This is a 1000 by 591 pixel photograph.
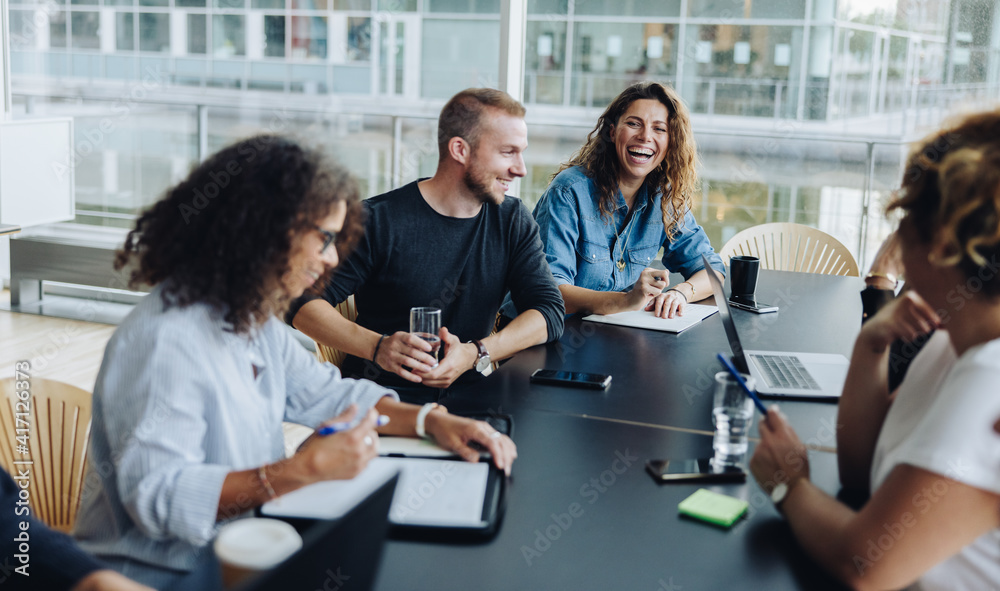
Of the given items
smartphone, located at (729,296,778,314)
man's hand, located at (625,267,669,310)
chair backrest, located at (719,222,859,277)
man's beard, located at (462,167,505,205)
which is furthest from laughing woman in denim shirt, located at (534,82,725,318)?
chair backrest, located at (719,222,859,277)

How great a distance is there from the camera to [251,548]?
83cm

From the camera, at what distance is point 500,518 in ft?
3.71

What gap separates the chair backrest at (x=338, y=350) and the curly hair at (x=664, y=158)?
33.1 inches

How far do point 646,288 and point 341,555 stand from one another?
1.60m

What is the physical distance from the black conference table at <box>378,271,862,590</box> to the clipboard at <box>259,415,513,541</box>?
0.02m

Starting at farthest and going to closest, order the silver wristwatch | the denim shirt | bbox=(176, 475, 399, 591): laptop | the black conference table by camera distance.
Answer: the denim shirt → the silver wristwatch → the black conference table → bbox=(176, 475, 399, 591): laptop

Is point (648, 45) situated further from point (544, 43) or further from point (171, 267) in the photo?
point (171, 267)

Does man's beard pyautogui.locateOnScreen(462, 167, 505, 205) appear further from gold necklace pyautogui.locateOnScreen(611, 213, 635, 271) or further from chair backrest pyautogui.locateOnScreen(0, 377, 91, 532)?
chair backrest pyautogui.locateOnScreen(0, 377, 91, 532)

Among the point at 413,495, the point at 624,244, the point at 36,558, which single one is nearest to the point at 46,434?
the point at 36,558

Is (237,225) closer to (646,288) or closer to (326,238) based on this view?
(326,238)

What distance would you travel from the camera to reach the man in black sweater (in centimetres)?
207

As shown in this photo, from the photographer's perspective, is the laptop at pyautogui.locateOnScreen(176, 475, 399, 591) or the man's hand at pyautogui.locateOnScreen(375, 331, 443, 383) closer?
the laptop at pyautogui.locateOnScreen(176, 475, 399, 591)

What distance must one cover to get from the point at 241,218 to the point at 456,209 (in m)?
1.06

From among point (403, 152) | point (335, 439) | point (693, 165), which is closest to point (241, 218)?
point (335, 439)
